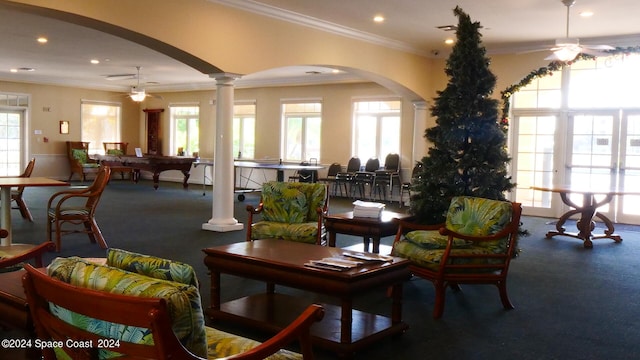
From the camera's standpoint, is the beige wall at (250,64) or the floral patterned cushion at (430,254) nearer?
the floral patterned cushion at (430,254)

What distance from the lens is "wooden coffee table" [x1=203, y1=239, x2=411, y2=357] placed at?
11.4 feet

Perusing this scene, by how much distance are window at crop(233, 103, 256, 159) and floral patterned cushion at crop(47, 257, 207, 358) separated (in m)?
13.7

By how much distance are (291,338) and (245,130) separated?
14024mm

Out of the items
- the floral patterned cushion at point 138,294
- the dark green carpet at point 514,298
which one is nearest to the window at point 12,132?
the dark green carpet at point 514,298

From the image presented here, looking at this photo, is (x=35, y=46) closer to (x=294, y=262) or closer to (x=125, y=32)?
(x=125, y=32)

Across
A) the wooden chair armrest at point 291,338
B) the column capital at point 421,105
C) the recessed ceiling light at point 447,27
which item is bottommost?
the wooden chair armrest at point 291,338

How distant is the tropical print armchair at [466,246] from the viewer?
4.52m

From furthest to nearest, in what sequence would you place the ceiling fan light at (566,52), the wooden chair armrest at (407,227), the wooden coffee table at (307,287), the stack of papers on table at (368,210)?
1. the ceiling fan light at (566,52)
2. the stack of papers on table at (368,210)
3. the wooden chair armrest at (407,227)
4. the wooden coffee table at (307,287)

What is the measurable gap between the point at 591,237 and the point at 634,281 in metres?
2.45

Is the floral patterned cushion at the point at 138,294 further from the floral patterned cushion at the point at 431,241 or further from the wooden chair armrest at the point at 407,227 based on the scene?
the wooden chair armrest at the point at 407,227

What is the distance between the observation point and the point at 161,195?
13070 millimetres

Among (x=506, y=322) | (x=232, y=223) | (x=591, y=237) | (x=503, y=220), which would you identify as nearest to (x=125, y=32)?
(x=232, y=223)

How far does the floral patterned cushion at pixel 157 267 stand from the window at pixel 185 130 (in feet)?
49.5

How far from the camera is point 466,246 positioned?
4754mm
